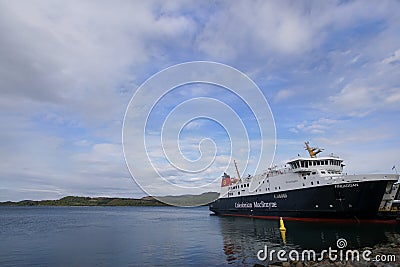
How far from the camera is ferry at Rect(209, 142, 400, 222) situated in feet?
105

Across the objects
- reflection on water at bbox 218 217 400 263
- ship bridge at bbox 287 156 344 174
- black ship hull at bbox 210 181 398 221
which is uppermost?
ship bridge at bbox 287 156 344 174

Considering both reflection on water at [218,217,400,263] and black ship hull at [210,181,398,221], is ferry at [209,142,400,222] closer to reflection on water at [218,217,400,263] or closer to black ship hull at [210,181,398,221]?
black ship hull at [210,181,398,221]

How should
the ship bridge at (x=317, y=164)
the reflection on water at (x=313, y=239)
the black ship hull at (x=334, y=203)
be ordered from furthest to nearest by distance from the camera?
1. the ship bridge at (x=317, y=164)
2. the black ship hull at (x=334, y=203)
3. the reflection on water at (x=313, y=239)

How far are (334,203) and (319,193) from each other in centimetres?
190

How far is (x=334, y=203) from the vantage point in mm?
33594

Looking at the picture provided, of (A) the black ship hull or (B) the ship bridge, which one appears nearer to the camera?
(A) the black ship hull

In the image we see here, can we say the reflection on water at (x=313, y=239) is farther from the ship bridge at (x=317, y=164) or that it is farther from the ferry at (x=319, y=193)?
the ship bridge at (x=317, y=164)

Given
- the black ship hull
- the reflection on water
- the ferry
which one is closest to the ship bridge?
the ferry

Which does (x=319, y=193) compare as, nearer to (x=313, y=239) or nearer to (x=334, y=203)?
(x=334, y=203)

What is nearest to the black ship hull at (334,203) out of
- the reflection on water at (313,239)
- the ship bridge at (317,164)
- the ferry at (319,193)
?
the ferry at (319,193)

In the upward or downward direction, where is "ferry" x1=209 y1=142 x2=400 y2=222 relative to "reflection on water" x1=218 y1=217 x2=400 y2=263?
upward

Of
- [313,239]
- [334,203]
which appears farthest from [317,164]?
[313,239]

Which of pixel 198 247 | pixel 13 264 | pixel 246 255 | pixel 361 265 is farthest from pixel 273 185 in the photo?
pixel 13 264

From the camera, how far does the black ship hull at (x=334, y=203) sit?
31875 mm
